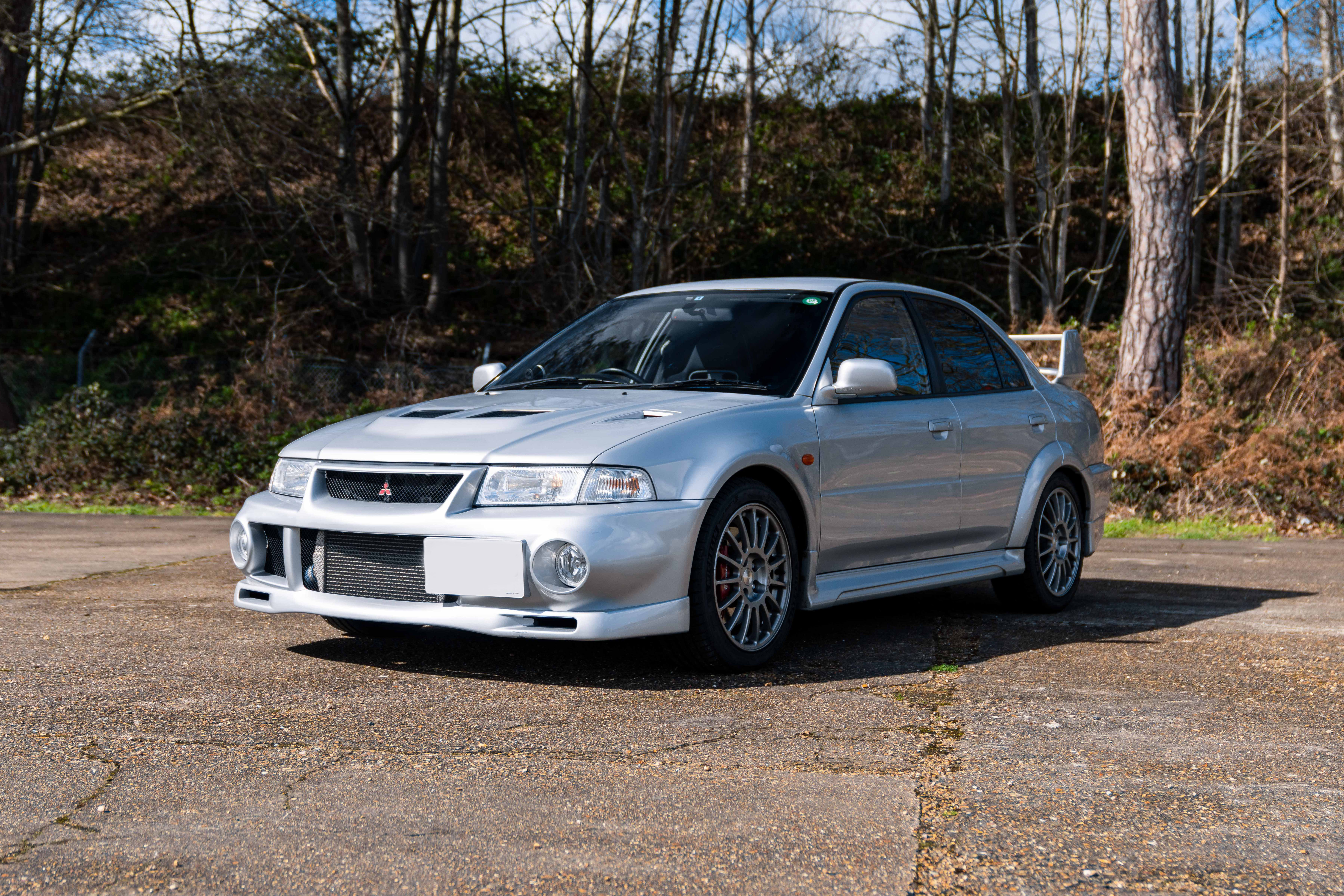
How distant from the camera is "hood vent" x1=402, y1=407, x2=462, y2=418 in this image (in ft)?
17.9

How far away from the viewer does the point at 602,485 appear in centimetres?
479

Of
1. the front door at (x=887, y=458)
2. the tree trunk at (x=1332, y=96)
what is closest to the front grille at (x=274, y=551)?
the front door at (x=887, y=458)

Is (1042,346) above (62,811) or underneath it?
above

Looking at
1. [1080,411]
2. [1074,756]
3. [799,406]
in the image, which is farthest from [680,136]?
[1074,756]

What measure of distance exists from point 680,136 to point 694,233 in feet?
18.2

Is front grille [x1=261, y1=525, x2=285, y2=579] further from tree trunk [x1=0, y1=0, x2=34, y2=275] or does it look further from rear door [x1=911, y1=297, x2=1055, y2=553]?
tree trunk [x1=0, y1=0, x2=34, y2=275]

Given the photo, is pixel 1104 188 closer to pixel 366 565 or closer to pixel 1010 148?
pixel 1010 148

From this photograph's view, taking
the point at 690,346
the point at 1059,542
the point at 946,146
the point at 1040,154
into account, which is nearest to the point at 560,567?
the point at 690,346

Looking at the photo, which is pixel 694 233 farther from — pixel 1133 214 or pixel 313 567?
pixel 313 567

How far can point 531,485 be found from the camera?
15.9ft

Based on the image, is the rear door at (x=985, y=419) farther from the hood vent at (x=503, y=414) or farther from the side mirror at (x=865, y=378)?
the hood vent at (x=503, y=414)

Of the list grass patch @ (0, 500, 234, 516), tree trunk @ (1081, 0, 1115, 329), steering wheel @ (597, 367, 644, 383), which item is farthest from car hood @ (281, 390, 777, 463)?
tree trunk @ (1081, 0, 1115, 329)

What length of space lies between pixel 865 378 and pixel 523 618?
178cm

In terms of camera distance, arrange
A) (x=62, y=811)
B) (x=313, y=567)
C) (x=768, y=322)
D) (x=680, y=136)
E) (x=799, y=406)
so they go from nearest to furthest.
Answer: (x=62, y=811), (x=313, y=567), (x=799, y=406), (x=768, y=322), (x=680, y=136)
